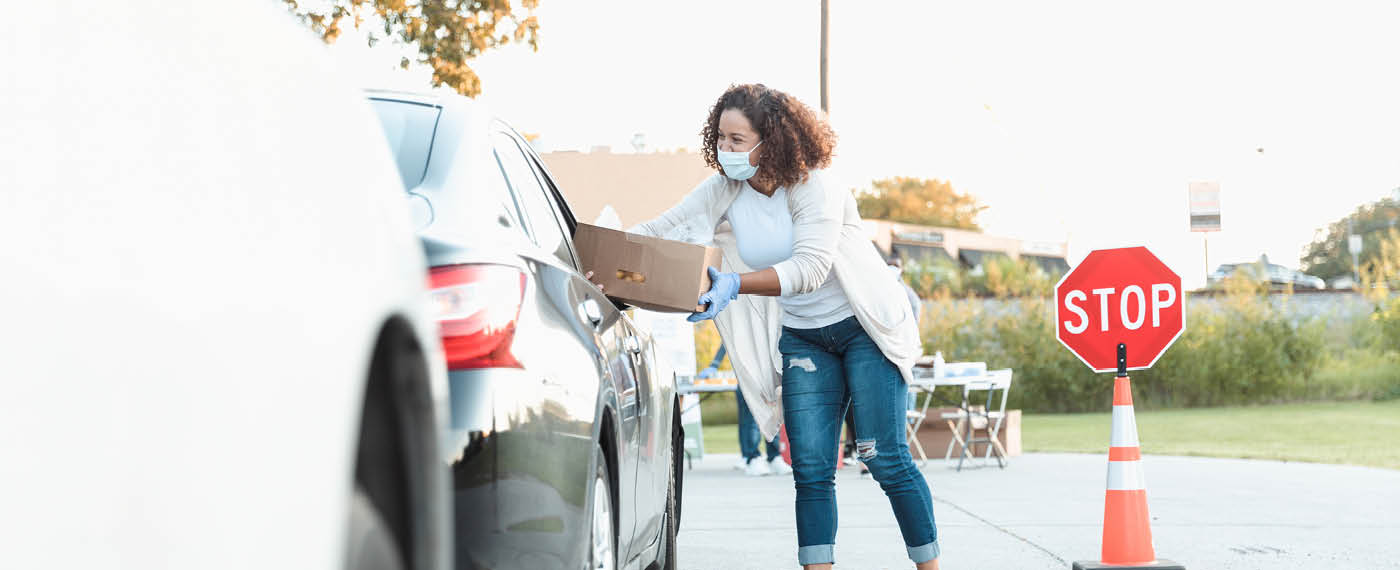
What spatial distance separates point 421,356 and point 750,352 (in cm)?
391

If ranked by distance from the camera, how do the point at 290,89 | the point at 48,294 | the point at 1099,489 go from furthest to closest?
1. the point at 1099,489
2. the point at 290,89
3. the point at 48,294

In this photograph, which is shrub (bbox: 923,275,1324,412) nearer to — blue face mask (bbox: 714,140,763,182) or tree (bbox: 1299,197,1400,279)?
blue face mask (bbox: 714,140,763,182)

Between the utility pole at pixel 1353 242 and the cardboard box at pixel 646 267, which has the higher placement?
the utility pole at pixel 1353 242

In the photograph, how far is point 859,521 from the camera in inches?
366

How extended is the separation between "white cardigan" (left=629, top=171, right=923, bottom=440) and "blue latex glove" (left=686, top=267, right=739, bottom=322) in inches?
7.2

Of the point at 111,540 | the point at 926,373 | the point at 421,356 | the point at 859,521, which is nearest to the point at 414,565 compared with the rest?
the point at 421,356

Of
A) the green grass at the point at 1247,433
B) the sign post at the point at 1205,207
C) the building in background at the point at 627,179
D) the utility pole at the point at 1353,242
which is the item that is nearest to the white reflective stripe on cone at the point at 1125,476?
the green grass at the point at 1247,433

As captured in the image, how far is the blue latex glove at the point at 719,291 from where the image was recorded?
5141 millimetres

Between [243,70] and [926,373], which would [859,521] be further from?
[243,70]

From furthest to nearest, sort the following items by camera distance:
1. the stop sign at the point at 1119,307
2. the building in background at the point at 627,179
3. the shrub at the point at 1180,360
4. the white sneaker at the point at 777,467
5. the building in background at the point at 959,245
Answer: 1. the building in background at the point at 959,245
2. the building in background at the point at 627,179
3. the shrub at the point at 1180,360
4. the white sneaker at the point at 777,467
5. the stop sign at the point at 1119,307

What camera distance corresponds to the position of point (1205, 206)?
20047 mm

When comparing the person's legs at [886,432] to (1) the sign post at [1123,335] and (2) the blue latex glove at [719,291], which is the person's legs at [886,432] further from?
(1) the sign post at [1123,335]

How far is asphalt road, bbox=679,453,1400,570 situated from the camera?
7387 millimetres

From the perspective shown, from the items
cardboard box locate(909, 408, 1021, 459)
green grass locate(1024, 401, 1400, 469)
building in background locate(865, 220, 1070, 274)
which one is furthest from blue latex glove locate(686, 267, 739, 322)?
building in background locate(865, 220, 1070, 274)
